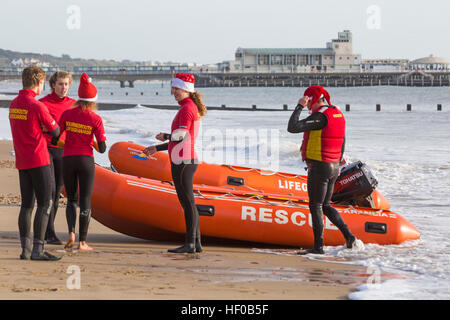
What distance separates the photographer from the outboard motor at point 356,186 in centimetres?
718

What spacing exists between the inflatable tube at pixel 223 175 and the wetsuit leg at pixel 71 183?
279 centimetres

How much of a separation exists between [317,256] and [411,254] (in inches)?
34.2

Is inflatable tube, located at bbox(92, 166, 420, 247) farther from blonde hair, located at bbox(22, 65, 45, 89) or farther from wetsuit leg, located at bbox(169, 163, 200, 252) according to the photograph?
blonde hair, located at bbox(22, 65, 45, 89)

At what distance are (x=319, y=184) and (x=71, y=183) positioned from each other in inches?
81.9

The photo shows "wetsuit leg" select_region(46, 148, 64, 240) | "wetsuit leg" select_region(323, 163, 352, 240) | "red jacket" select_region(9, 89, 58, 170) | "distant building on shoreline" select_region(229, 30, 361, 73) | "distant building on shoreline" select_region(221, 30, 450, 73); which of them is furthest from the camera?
"distant building on shoreline" select_region(229, 30, 361, 73)

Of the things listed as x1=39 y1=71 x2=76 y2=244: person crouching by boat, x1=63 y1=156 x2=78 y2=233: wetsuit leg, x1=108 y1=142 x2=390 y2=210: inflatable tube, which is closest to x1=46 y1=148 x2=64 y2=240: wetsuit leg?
x1=39 y1=71 x2=76 y2=244: person crouching by boat

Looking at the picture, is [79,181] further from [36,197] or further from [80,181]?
[36,197]

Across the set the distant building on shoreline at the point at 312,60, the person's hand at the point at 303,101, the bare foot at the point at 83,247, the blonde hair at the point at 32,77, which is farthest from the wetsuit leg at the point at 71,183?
the distant building on shoreline at the point at 312,60

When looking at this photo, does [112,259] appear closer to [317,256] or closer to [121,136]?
[317,256]

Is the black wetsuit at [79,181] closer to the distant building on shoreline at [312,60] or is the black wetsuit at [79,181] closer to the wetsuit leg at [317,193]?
the wetsuit leg at [317,193]

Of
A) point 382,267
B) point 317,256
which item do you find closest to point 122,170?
point 317,256

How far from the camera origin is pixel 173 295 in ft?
14.7

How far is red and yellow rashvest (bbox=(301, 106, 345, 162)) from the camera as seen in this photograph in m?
6.00
